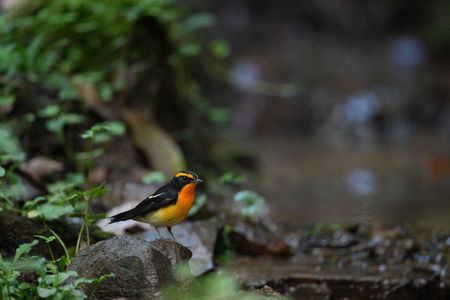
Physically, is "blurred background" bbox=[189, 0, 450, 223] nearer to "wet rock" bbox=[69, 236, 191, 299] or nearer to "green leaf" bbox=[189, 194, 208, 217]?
"green leaf" bbox=[189, 194, 208, 217]

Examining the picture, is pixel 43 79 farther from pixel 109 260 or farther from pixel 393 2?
pixel 393 2

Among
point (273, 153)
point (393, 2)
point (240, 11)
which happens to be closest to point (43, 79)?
point (273, 153)

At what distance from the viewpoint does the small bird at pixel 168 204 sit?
3.89m

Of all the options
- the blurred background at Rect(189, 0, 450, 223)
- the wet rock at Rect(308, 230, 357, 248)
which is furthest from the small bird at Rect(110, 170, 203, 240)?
the blurred background at Rect(189, 0, 450, 223)

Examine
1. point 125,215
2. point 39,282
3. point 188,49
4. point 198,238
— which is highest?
point 188,49

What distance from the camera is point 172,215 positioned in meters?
3.90

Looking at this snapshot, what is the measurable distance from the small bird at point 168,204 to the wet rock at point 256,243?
3.77 ft

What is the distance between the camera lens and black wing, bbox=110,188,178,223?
12.8 feet

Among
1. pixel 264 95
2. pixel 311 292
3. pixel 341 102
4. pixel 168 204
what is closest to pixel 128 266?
pixel 168 204

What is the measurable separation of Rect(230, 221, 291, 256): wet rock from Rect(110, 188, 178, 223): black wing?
48.4 inches

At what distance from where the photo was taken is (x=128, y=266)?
3.24 m

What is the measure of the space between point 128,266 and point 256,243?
1.89 meters

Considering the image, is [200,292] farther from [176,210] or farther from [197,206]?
[197,206]

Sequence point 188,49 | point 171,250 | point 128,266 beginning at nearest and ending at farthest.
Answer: point 128,266
point 171,250
point 188,49
